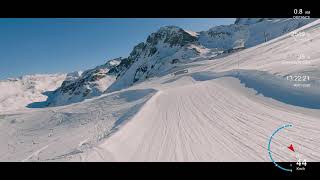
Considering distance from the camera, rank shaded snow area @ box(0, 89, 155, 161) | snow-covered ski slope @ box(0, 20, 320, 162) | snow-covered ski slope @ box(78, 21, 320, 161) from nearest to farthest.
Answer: snow-covered ski slope @ box(78, 21, 320, 161) < snow-covered ski slope @ box(0, 20, 320, 162) < shaded snow area @ box(0, 89, 155, 161)

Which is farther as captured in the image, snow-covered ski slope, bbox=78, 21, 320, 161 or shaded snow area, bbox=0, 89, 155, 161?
shaded snow area, bbox=0, 89, 155, 161

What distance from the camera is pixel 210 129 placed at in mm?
9516

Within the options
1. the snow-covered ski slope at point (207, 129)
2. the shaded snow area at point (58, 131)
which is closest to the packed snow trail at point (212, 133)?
the snow-covered ski slope at point (207, 129)

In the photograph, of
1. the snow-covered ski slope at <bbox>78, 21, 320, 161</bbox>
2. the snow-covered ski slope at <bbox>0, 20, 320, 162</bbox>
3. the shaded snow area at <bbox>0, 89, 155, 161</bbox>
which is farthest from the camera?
the shaded snow area at <bbox>0, 89, 155, 161</bbox>

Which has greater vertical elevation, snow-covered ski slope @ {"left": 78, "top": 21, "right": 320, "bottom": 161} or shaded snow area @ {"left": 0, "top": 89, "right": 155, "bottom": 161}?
snow-covered ski slope @ {"left": 78, "top": 21, "right": 320, "bottom": 161}

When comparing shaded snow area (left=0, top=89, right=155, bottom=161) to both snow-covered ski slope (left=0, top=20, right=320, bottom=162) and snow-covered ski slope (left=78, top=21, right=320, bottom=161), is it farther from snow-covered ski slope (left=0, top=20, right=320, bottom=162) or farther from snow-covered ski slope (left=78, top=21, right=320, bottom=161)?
snow-covered ski slope (left=78, top=21, right=320, bottom=161)

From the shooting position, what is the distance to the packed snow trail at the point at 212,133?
6.91 meters

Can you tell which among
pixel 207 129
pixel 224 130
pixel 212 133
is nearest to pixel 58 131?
pixel 207 129

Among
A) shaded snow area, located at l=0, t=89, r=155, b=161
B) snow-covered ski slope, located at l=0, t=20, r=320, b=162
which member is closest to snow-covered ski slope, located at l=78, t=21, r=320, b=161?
snow-covered ski slope, located at l=0, t=20, r=320, b=162

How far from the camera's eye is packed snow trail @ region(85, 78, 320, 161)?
6910mm

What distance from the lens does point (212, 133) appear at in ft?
29.5

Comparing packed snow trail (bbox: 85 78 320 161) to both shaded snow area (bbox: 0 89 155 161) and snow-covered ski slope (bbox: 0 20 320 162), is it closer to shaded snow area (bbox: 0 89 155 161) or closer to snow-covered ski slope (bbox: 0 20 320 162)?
snow-covered ski slope (bbox: 0 20 320 162)

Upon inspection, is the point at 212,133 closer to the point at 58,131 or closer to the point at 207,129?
the point at 207,129
